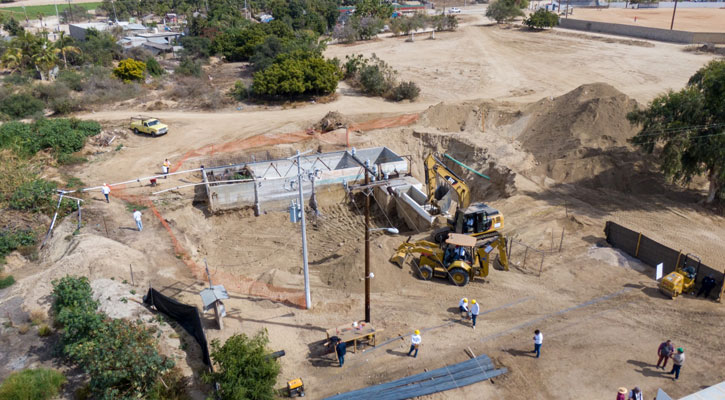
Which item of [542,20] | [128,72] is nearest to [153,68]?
[128,72]

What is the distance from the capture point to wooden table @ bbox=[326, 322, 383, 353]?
16312mm

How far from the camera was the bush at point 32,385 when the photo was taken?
13852 millimetres

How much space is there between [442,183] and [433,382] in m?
14.0

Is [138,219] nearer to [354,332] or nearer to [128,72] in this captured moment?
[354,332]

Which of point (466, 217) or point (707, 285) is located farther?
point (466, 217)

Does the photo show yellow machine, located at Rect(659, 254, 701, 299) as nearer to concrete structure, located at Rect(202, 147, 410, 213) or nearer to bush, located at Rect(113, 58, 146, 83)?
concrete structure, located at Rect(202, 147, 410, 213)

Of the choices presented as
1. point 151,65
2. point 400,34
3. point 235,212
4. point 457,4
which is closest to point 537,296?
point 235,212

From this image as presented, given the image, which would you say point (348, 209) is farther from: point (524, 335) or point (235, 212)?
point (524, 335)

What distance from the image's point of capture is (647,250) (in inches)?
830

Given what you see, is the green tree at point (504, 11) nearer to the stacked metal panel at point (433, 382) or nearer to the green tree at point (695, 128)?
the green tree at point (695, 128)

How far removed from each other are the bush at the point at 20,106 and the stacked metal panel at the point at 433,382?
38.1 metres

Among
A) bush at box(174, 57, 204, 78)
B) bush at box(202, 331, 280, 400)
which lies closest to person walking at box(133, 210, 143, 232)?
bush at box(202, 331, 280, 400)

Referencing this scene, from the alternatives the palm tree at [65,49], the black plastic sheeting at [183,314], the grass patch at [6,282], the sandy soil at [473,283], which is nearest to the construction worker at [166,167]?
the sandy soil at [473,283]

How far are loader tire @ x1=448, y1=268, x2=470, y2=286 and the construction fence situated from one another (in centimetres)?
745
